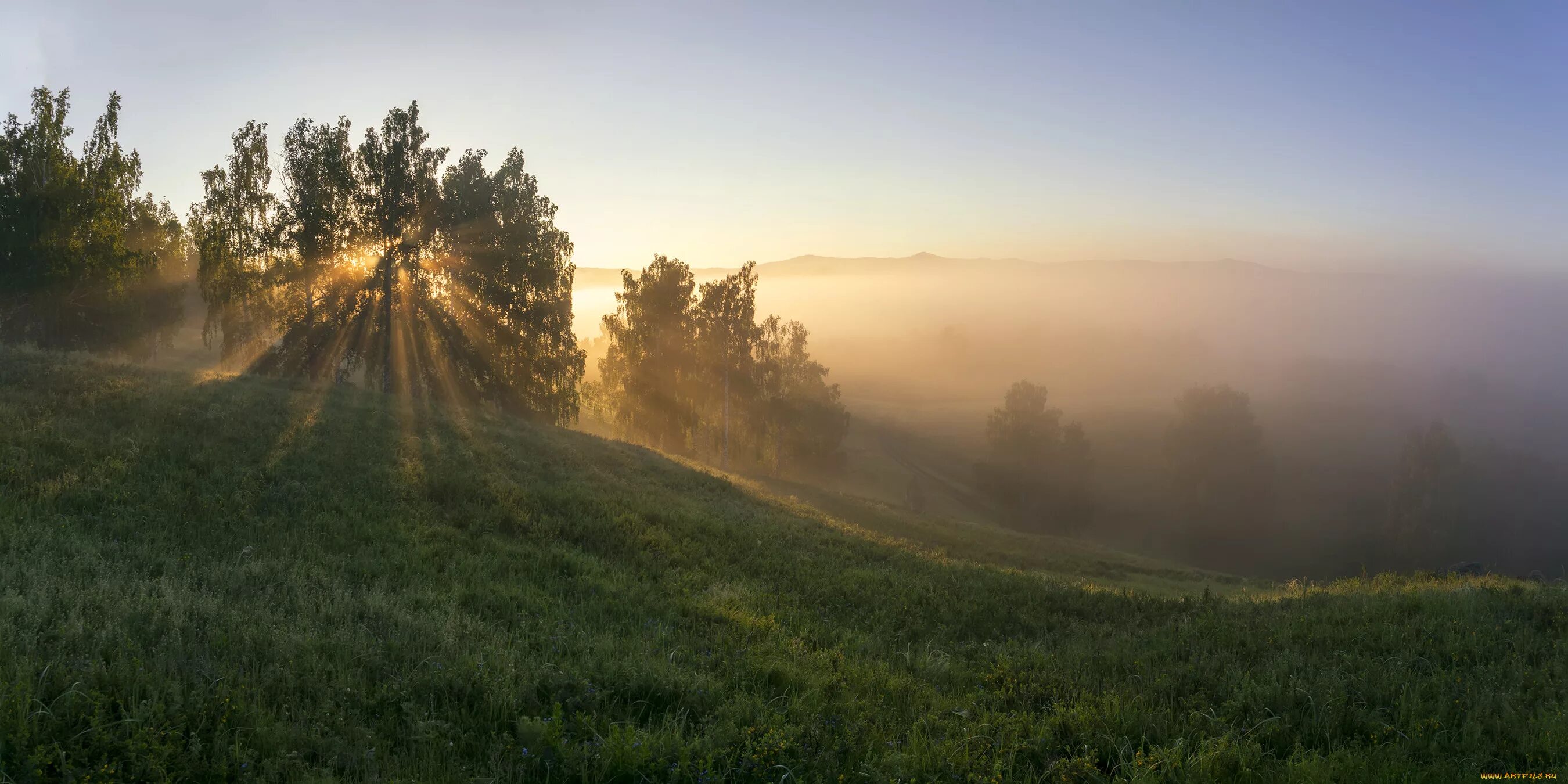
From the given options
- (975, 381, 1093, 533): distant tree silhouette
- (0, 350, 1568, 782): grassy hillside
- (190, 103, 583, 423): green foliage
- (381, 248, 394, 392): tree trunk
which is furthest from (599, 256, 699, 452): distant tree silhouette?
(0, 350, 1568, 782): grassy hillside

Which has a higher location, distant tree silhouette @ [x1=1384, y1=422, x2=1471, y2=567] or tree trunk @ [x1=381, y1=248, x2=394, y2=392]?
tree trunk @ [x1=381, y1=248, x2=394, y2=392]

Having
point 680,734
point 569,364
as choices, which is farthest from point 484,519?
point 569,364

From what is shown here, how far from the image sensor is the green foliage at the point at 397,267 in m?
31.5

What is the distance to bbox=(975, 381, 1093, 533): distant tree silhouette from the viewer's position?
245ft

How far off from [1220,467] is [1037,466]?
2310 centimetres

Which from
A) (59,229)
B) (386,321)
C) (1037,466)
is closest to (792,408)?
(1037,466)

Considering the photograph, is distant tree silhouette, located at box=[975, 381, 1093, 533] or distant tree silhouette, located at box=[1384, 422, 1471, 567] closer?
distant tree silhouette, located at box=[1384, 422, 1471, 567]

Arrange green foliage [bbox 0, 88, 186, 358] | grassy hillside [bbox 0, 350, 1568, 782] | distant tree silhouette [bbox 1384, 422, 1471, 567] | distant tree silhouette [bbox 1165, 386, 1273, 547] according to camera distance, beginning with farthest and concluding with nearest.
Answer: distant tree silhouette [bbox 1165, 386, 1273, 547], distant tree silhouette [bbox 1384, 422, 1471, 567], green foliage [bbox 0, 88, 186, 358], grassy hillside [bbox 0, 350, 1568, 782]

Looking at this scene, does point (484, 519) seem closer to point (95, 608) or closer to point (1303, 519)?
point (95, 608)

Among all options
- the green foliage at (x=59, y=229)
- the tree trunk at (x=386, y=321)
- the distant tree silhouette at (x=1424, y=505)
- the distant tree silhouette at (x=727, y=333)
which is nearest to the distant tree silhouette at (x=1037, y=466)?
the distant tree silhouette at (x=1424, y=505)

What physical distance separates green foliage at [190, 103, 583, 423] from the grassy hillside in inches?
639

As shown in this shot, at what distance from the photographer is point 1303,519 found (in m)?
81.8

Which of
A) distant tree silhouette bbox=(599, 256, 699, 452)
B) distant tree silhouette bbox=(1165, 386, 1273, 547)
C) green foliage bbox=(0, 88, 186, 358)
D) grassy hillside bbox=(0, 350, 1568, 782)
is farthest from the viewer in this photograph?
distant tree silhouette bbox=(1165, 386, 1273, 547)

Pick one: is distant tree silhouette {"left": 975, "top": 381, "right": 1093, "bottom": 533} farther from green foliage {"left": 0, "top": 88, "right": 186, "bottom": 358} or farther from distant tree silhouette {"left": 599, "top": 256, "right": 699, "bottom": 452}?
green foliage {"left": 0, "top": 88, "right": 186, "bottom": 358}
